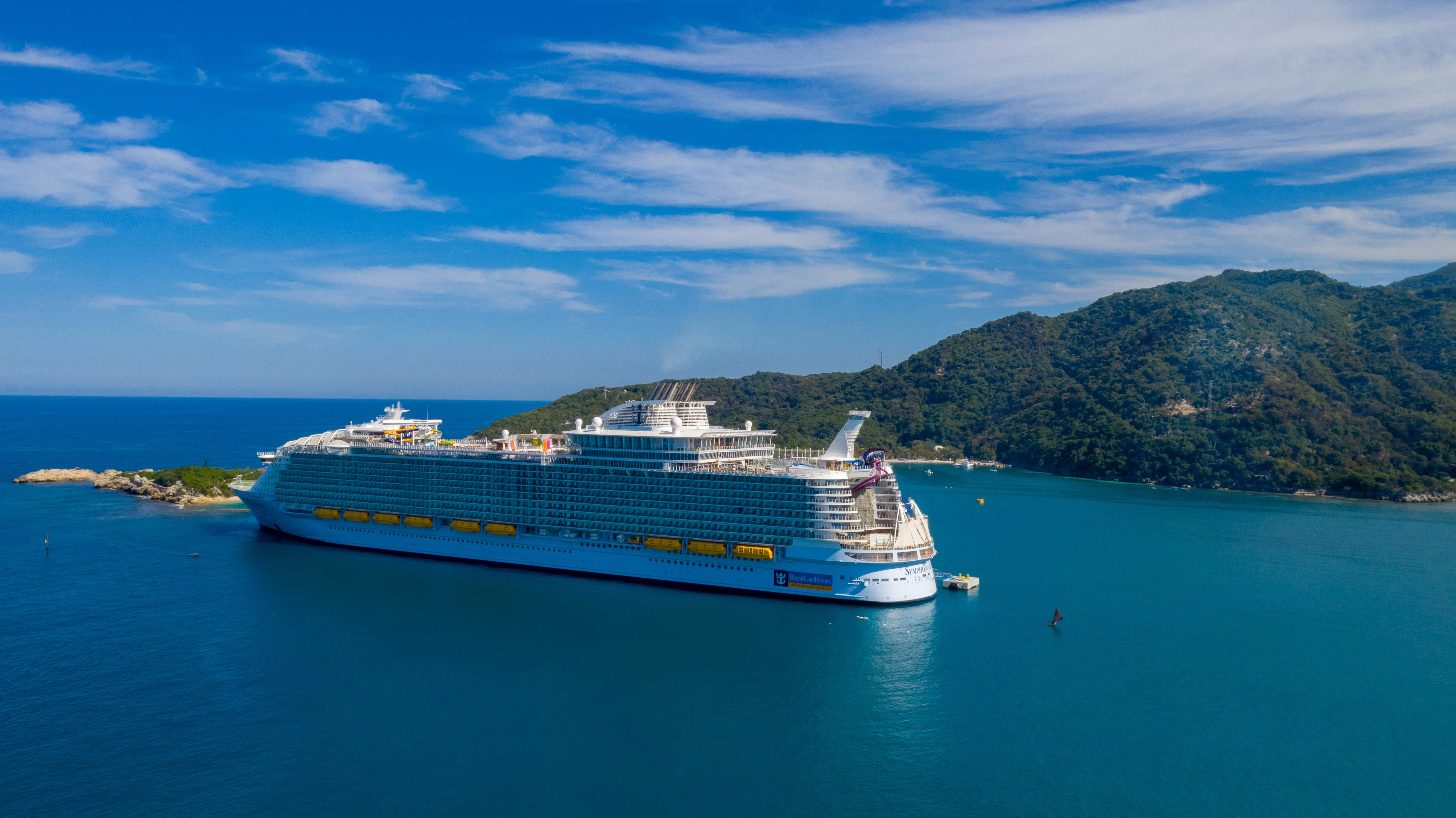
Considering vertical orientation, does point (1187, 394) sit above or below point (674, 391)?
above

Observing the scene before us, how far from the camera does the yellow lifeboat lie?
1736 inches

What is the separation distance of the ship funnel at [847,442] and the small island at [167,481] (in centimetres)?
6057

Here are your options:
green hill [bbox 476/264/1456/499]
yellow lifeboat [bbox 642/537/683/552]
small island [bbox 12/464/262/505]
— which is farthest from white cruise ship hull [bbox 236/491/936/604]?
green hill [bbox 476/264/1456/499]

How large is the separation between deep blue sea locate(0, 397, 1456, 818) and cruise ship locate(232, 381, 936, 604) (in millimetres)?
1789

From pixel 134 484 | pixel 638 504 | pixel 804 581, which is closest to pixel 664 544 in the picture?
pixel 638 504

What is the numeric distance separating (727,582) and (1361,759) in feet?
89.2

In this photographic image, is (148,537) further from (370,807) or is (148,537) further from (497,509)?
(370,807)

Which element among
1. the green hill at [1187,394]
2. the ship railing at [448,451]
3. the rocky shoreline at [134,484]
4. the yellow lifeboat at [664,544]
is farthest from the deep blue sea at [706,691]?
the green hill at [1187,394]

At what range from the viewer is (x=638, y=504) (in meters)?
45.8

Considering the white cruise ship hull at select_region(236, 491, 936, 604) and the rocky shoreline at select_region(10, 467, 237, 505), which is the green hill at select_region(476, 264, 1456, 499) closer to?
the rocky shoreline at select_region(10, 467, 237, 505)

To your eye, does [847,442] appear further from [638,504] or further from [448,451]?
[448,451]

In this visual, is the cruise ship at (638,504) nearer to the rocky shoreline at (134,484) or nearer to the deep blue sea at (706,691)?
the deep blue sea at (706,691)

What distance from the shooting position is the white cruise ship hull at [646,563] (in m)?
41.2

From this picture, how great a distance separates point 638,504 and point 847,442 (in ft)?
42.5
